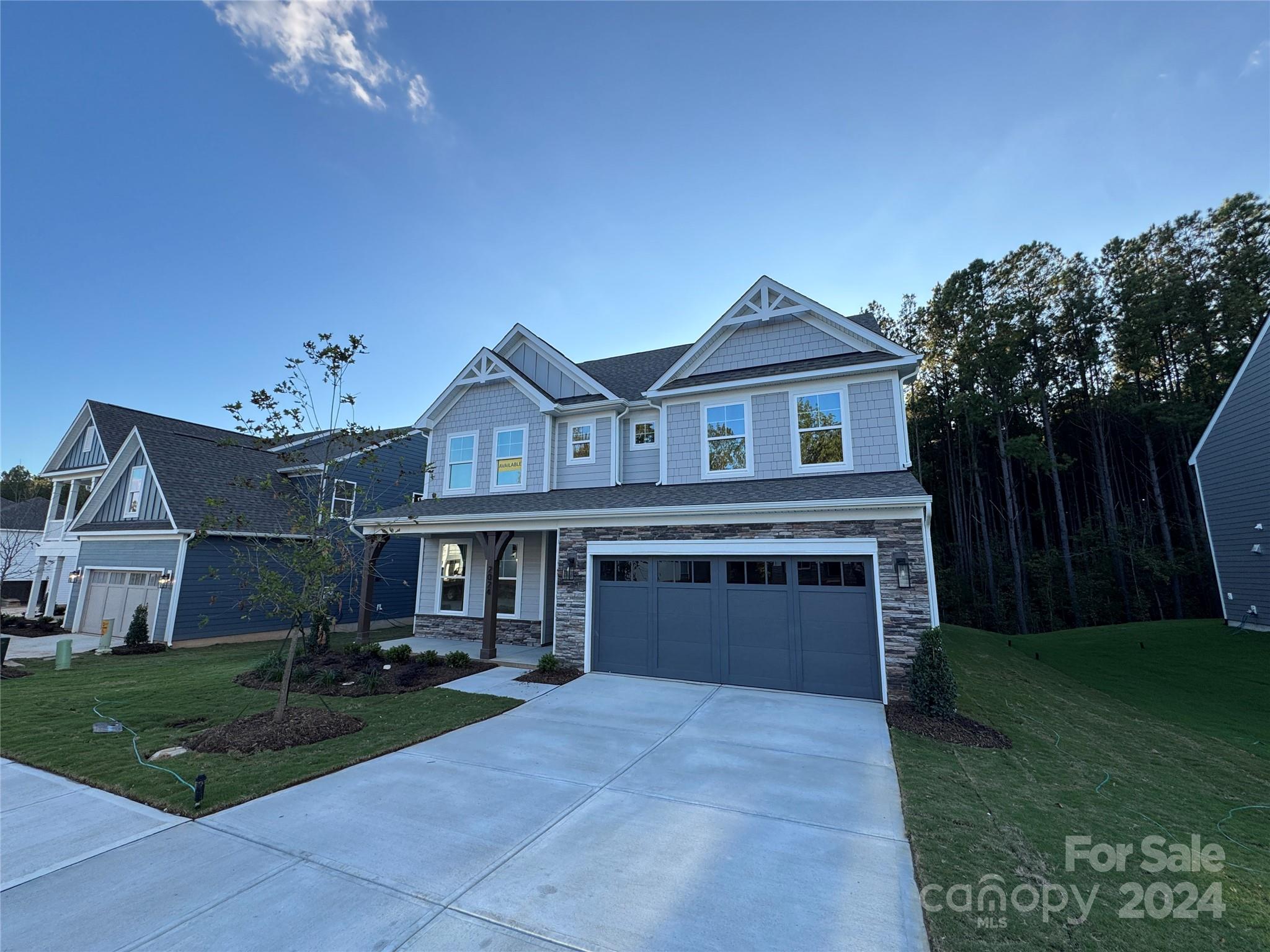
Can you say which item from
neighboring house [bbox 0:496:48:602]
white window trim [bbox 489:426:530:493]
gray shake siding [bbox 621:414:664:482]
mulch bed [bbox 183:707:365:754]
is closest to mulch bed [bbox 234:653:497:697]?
mulch bed [bbox 183:707:365:754]

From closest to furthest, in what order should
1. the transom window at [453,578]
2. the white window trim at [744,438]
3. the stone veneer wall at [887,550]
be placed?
the stone veneer wall at [887,550] → the white window trim at [744,438] → the transom window at [453,578]

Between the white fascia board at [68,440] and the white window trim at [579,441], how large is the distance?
1988cm

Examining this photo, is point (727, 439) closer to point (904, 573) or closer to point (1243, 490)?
point (904, 573)

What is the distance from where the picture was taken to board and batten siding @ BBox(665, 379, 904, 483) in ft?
34.1

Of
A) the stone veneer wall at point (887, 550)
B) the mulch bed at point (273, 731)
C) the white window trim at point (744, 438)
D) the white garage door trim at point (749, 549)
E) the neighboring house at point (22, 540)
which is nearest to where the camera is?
the mulch bed at point (273, 731)

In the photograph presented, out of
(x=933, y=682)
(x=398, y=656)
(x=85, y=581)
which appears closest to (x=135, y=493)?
(x=85, y=581)

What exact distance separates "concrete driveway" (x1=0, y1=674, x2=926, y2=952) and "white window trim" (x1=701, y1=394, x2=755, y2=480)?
239 inches

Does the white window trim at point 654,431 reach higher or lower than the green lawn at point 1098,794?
higher

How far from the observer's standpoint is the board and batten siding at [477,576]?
13586 millimetres

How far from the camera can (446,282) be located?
54.4ft

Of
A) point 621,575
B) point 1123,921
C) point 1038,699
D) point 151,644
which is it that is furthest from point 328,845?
point 151,644

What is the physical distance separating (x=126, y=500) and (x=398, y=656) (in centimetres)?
1452

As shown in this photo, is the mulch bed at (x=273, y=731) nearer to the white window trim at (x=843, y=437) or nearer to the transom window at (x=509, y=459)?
the transom window at (x=509, y=459)

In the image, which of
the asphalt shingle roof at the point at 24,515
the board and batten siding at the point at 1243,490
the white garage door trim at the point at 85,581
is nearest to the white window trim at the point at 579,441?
the white garage door trim at the point at 85,581
